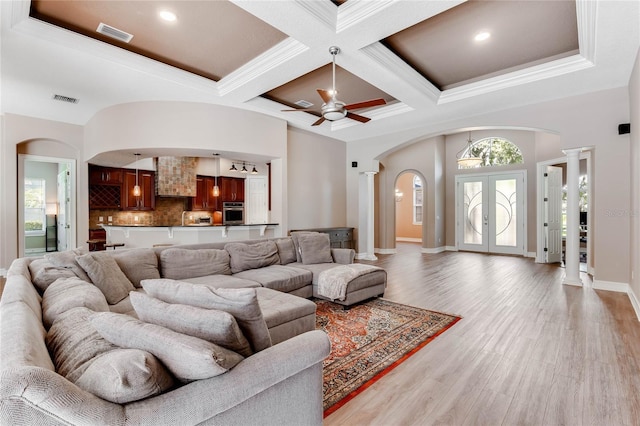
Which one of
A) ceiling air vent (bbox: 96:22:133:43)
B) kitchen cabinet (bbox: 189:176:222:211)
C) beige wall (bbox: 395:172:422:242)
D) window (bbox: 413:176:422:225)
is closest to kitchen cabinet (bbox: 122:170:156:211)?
kitchen cabinet (bbox: 189:176:222:211)

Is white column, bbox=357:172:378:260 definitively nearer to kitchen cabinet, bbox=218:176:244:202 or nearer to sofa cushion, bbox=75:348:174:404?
kitchen cabinet, bbox=218:176:244:202

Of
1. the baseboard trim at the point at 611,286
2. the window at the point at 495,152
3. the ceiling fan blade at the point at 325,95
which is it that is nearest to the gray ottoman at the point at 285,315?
the ceiling fan blade at the point at 325,95

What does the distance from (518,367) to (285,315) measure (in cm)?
187

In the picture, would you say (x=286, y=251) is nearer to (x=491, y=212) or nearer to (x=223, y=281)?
(x=223, y=281)

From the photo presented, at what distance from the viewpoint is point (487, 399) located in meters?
2.00

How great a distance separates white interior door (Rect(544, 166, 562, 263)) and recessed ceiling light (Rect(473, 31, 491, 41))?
190 inches

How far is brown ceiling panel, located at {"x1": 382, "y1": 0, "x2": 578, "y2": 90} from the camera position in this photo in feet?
10.5

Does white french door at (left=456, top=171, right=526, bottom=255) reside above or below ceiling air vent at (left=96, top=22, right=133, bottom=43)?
below

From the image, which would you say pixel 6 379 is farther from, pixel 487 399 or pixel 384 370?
pixel 487 399

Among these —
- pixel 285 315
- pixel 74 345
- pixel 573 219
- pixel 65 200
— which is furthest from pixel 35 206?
pixel 573 219

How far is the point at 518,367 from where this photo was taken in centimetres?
239

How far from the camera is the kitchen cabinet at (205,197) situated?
8617 millimetres

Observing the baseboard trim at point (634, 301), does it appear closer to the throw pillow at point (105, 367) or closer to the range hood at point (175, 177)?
the throw pillow at point (105, 367)

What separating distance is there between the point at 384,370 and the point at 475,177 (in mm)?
8092
